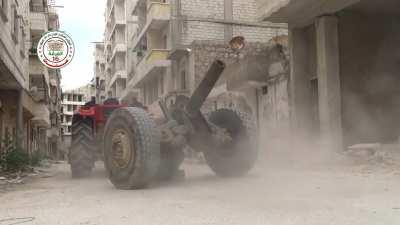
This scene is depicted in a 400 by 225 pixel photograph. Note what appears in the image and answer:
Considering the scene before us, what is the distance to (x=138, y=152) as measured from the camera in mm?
7719

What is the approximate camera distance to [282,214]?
17.1 ft

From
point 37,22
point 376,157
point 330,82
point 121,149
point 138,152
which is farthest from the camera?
point 37,22

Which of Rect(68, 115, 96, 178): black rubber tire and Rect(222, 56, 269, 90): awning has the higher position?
Rect(222, 56, 269, 90): awning

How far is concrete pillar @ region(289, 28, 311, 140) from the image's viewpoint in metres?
15.0

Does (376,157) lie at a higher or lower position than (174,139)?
lower

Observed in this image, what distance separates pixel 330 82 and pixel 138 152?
7.15m

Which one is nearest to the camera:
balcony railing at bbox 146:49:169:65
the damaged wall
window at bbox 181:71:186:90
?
the damaged wall

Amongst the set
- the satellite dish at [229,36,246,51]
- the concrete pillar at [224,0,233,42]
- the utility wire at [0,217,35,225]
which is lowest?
the utility wire at [0,217,35,225]

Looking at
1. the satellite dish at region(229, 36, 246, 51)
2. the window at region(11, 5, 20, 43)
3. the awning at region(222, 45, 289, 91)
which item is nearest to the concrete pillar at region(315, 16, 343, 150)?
the awning at region(222, 45, 289, 91)

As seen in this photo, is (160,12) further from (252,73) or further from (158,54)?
(252,73)

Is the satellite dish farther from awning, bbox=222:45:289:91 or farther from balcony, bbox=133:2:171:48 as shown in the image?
balcony, bbox=133:2:171:48

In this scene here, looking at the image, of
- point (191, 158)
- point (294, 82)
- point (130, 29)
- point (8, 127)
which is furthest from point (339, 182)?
point (130, 29)

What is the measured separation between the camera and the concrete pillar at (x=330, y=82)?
13.2 m

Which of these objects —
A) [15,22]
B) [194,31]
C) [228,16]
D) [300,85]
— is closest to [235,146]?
[300,85]
